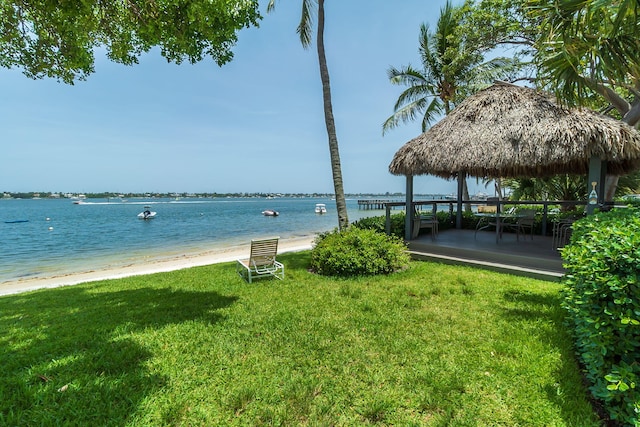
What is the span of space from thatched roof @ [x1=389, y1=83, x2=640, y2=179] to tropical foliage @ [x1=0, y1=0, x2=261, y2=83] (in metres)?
5.59

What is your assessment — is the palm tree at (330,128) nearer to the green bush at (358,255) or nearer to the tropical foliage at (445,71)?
the green bush at (358,255)

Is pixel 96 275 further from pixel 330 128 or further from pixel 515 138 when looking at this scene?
pixel 515 138

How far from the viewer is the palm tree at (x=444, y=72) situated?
13094 mm

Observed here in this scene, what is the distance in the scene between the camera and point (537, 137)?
21.2 feet

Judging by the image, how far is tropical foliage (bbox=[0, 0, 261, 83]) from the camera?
3424 mm

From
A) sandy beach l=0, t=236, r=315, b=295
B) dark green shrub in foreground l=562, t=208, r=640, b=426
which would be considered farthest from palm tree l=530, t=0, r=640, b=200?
sandy beach l=0, t=236, r=315, b=295

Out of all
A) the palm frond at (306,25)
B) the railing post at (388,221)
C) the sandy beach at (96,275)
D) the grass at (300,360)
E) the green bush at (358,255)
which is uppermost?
the palm frond at (306,25)

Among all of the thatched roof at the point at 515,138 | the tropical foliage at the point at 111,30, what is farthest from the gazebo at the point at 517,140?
the tropical foliage at the point at 111,30

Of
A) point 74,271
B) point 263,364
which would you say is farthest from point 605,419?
point 74,271

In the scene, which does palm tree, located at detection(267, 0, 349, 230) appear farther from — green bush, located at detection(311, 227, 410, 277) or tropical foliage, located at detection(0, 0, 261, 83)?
tropical foliage, located at detection(0, 0, 261, 83)

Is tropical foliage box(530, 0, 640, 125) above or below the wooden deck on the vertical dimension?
above

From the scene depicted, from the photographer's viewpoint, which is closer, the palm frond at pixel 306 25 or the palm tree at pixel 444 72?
the palm frond at pixel 306 25

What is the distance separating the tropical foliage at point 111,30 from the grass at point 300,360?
376cm

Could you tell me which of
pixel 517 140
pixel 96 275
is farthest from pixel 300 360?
pixel 96 275
